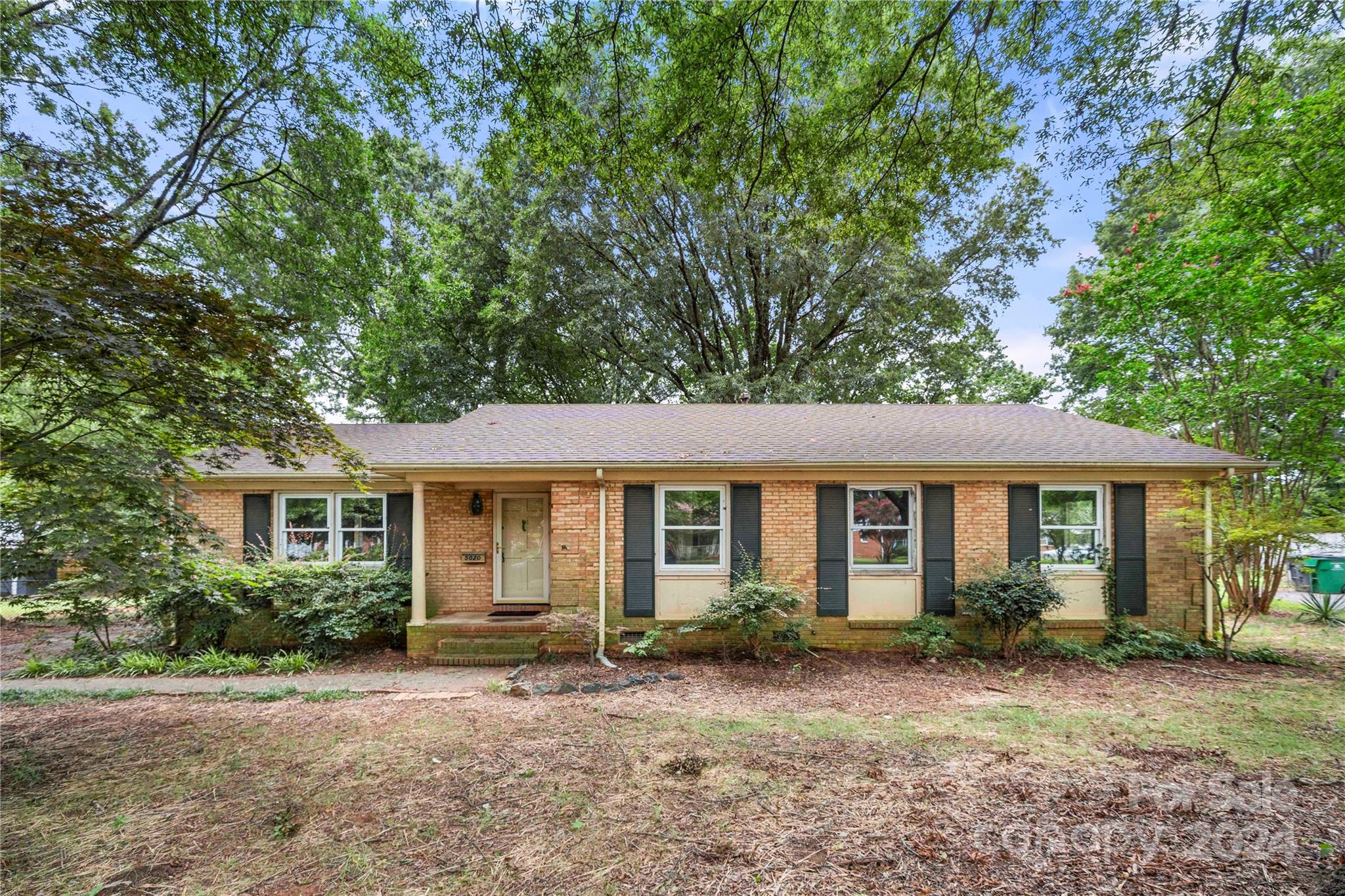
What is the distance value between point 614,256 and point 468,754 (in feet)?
52.2

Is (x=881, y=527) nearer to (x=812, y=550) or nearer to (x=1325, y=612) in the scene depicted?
(x=812, y=550)

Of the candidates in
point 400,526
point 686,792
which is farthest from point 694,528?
point 400,526

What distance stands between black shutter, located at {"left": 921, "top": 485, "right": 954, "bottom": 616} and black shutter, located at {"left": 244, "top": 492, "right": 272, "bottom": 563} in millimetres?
10574

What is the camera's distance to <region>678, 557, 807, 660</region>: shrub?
7.23m

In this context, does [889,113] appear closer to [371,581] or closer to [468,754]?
[468,754]

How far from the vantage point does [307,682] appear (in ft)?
22.2

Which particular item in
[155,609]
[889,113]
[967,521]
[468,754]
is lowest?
[468,754]

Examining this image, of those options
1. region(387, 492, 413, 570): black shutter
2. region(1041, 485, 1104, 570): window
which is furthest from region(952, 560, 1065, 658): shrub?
region(387, 492, 413, 570): black shutter

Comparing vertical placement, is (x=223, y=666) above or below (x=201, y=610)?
below

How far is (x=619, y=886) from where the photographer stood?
2949 millimetres

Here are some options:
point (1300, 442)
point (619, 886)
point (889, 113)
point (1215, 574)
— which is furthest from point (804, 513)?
point (1300, 442)

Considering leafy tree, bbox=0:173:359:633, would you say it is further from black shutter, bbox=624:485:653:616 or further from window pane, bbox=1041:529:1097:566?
window pane, bbox=1041:529:1097:566

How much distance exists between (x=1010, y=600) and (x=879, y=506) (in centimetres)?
211

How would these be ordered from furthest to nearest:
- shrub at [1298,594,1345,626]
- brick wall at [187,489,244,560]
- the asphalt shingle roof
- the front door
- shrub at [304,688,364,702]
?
shrub at [1298,594,1345,626] < the front door < brick wall at [187,489,244,560] < the asphalt shingle roof < shrub at [304,688,364,702]
